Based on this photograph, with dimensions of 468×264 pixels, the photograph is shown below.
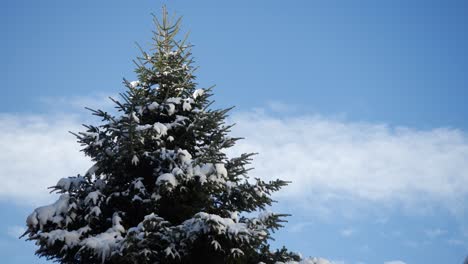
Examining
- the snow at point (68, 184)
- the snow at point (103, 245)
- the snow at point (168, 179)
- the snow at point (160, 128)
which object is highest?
the snow at point (160, 128)

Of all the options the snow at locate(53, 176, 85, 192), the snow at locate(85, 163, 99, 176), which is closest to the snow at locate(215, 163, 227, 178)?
the snow at locate(85, 163, 99, 176)

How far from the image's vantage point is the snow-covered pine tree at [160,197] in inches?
324

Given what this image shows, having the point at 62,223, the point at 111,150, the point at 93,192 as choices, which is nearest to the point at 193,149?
the point at 111,150

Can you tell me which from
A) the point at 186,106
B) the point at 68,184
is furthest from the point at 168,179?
the point at 186,106

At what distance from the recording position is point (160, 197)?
30.4ft

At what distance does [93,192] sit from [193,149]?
3002mm

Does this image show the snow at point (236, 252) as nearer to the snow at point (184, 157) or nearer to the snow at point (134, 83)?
the snow at point (184, 157)

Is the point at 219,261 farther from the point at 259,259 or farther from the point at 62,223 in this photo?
the point at 62,223

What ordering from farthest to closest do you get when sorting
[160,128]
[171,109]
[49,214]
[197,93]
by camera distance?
[197,93] → [171,109] → [160,128] → [49,214]

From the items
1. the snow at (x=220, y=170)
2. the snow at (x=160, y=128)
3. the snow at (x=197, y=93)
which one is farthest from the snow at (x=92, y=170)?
the snow at (x=197, y=93)

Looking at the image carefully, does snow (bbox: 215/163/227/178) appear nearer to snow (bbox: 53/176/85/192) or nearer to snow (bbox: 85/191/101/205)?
snow (bbox: 85/191/101/205)

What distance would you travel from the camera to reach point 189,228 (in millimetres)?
8305

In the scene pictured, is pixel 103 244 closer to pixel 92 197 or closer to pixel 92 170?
pixel 92 197

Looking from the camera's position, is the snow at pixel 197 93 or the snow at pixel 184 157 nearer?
the snow at pixel 184 157
